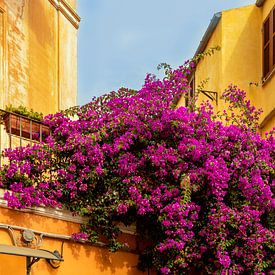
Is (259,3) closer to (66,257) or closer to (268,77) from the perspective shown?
(268,77)

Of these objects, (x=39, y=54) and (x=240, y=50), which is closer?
(x=39, y=54)

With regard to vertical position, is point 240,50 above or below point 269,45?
above

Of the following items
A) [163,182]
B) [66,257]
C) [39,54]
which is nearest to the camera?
[66,257]

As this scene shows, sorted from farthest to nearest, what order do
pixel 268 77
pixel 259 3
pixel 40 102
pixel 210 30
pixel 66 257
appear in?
pixel 210 30, pixel 259 3, pixel 268 77, pixel 40 102, pixel 66 257

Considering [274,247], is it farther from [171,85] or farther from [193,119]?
[171,85]

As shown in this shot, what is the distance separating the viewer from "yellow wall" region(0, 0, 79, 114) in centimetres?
1229

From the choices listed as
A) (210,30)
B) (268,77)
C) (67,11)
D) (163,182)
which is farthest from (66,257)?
(210,30)

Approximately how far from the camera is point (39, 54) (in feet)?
43.8

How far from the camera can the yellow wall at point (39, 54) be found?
40.3 feet

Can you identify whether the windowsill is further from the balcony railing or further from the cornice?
the balcony railing

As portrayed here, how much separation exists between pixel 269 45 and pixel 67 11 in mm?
4115

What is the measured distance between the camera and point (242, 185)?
Result: 31.2ft

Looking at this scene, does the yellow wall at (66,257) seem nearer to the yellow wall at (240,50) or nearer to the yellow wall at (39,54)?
the yellow wall at (39,54)

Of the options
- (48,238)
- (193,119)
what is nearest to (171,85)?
(193,119)
